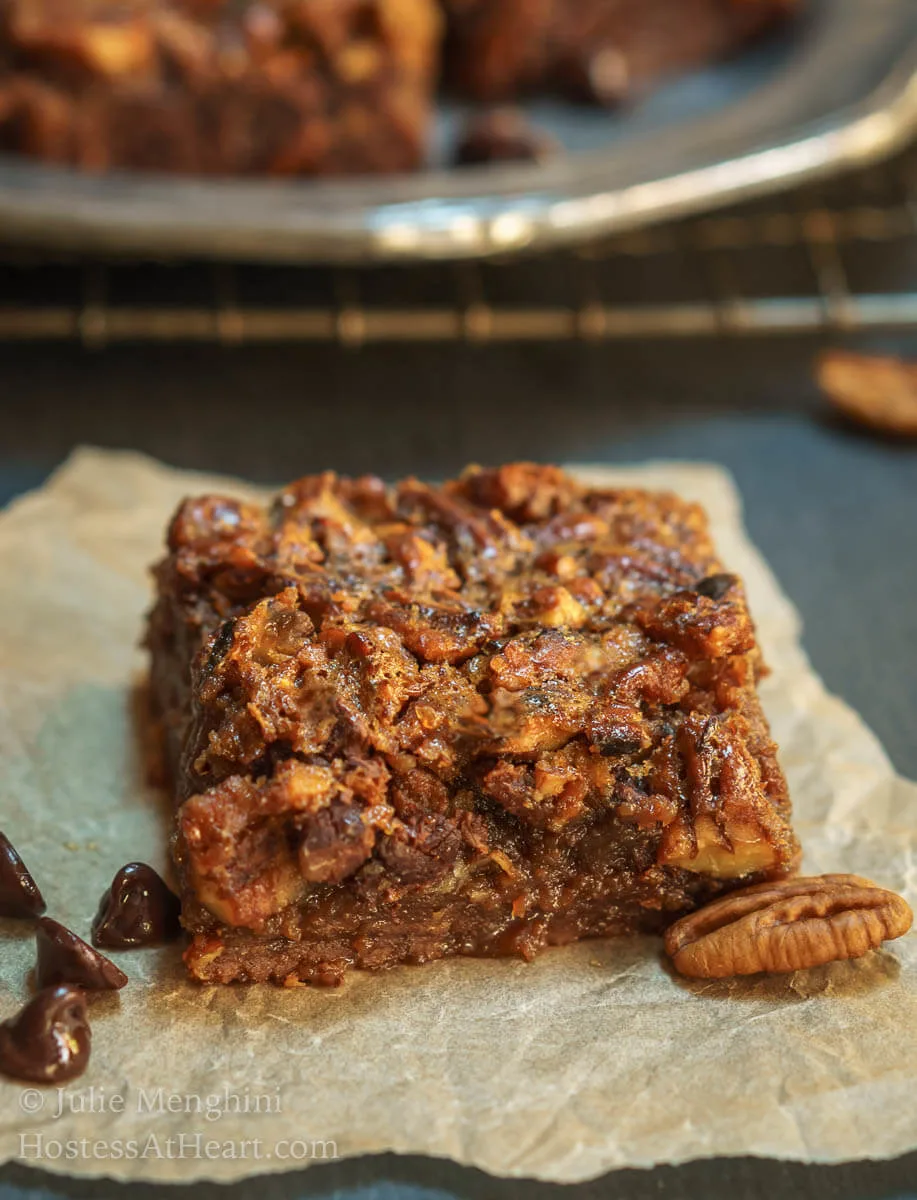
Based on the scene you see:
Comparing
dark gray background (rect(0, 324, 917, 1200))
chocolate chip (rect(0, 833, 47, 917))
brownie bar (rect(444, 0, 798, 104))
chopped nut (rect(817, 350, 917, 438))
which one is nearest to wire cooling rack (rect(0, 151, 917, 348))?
dark gray background (rect(0, 324, 917, 1200))

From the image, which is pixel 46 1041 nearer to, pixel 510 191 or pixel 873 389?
pixel 510 191

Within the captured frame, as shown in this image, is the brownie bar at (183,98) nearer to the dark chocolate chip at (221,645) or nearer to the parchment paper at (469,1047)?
the parchment paper at (469,1047)

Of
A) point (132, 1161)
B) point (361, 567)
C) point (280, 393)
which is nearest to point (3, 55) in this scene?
point (280, 393)

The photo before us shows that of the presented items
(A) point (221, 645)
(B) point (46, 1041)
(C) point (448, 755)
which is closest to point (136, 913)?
(B) point (46, 1041)

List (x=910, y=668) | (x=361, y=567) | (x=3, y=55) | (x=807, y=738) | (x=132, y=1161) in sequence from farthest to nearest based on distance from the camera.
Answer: (x=3, y=55) < (x=910, y=668) < (x=807, y=738) < (x=361, y=567) < (x=132, y=1161)

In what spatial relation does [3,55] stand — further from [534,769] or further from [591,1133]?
[591,1133]

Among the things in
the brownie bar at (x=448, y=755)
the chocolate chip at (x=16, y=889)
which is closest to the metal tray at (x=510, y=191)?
the brownie bar at (x=448, y=755)
